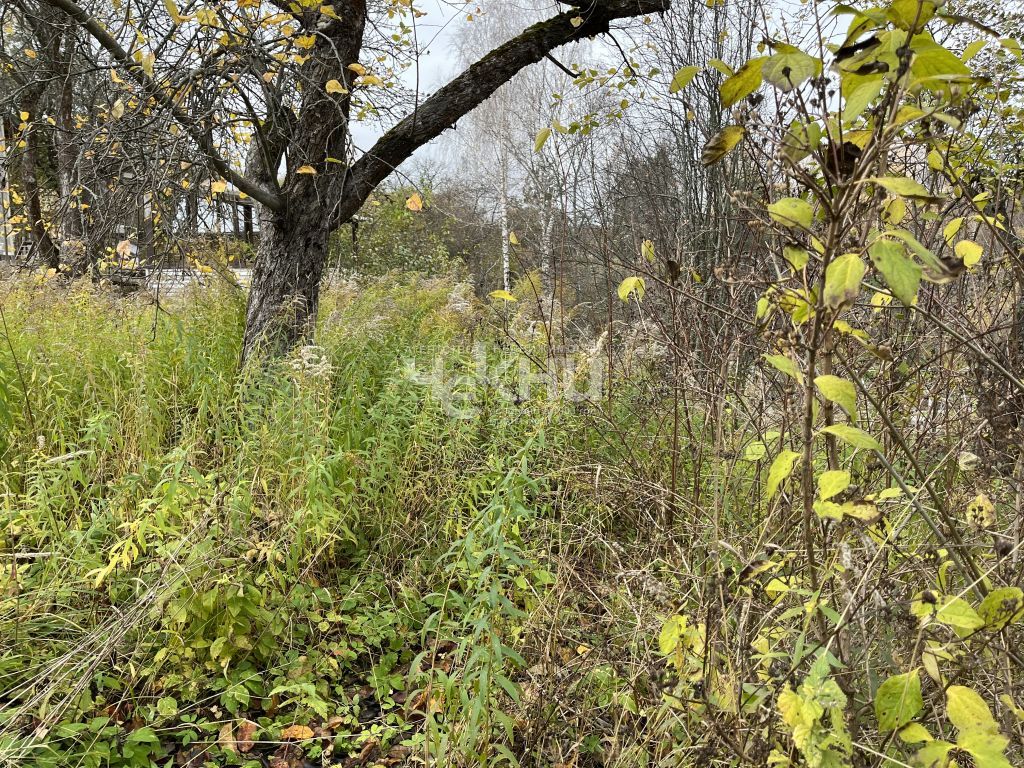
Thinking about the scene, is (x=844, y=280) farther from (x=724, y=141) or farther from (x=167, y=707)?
(x=167, y=707)

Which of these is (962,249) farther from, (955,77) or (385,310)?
(385,310)

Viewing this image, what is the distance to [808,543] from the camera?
1235 mm

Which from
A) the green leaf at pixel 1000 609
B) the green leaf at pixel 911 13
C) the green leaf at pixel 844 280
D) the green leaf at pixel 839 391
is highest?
the green leaf at pixel 911 13

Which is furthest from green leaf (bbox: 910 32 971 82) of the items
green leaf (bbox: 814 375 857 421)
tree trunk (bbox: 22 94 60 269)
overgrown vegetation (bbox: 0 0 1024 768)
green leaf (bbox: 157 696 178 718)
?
tree trunk (bbox: 22 94 60 269)

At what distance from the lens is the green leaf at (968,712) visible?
0.92 meters

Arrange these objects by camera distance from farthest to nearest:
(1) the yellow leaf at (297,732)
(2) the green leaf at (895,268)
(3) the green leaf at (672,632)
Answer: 1. (1) the yellow leaf at (297,732)
2. (3) the green leaf at (672,632)
3. (2) the green leaf at (895,268)

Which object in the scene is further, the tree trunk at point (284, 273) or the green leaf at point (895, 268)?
the tree trunk at point (284, 273)

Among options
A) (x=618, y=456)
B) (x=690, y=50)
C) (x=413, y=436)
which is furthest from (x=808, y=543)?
(x=690, y=50)

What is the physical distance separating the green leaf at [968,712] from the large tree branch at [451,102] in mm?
3615

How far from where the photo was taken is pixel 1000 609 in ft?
3.31

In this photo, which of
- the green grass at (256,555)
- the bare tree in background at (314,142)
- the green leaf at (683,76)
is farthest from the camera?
the bare tree in background at (314,142)

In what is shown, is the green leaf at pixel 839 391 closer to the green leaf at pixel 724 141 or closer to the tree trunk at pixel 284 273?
the green leaf at pixel 724 141

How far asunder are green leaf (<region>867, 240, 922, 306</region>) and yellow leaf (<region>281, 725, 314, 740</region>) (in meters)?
2.20

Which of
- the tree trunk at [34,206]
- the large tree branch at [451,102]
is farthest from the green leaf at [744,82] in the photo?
the large tree branch at [451,102]
